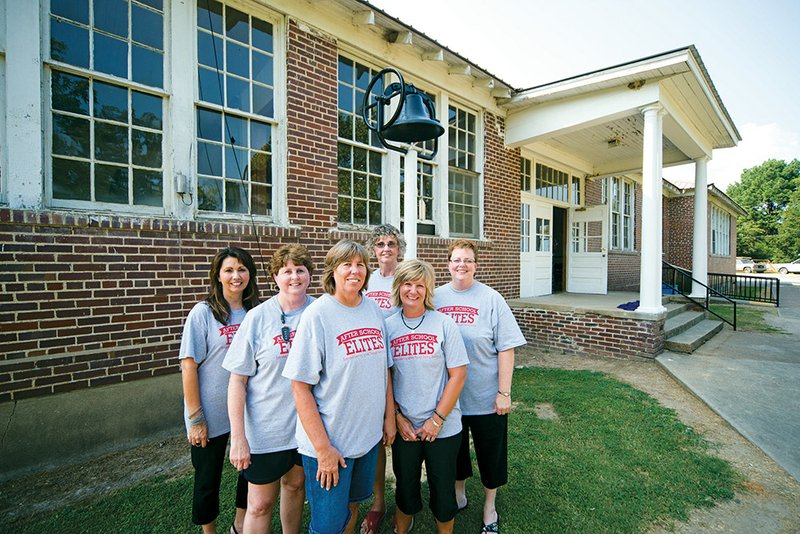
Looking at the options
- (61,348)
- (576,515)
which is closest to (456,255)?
(576,515)

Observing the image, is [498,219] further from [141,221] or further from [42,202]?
[42,202]

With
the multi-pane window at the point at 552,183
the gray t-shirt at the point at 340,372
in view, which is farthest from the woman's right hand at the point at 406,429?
the multi-pane window at the point at 552,183

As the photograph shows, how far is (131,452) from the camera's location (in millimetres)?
3422

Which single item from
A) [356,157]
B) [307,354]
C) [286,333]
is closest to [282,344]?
[286,333]

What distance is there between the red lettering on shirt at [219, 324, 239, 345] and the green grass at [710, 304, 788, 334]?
32.7 ft

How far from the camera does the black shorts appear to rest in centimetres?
187

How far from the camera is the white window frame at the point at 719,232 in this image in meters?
19.0

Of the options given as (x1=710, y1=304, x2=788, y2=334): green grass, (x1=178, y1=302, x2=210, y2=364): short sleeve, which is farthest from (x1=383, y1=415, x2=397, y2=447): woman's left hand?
(x1=710, y1=304, x2=788, y2=334): green grass

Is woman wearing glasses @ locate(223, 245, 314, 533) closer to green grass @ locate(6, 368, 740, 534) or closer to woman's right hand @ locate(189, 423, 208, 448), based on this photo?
woman's right hand @ locate(189, 423, 208, 448)

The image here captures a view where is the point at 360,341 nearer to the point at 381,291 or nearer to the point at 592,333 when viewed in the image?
the point at 381,291

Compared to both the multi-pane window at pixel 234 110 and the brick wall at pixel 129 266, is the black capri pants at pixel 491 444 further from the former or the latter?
the multi-pane window at pixel 234 110

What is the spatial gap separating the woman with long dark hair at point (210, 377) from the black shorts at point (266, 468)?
29cm

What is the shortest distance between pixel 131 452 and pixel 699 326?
30.3ft

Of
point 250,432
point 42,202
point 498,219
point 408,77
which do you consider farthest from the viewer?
point 498,219
